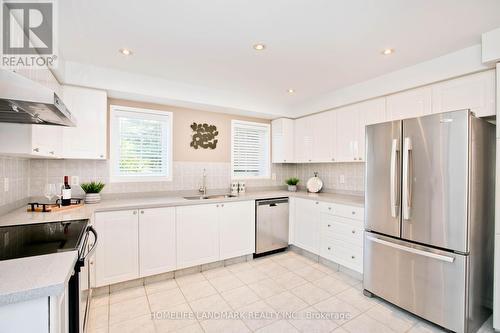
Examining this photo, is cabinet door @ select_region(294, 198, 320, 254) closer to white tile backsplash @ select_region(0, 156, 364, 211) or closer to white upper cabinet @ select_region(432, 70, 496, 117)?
white tile backsplash @ select_region(0, 156, 364, 211)

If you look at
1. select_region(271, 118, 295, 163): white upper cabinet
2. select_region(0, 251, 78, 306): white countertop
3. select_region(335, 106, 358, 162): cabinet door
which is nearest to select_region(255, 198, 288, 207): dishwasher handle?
select_region(271, 118, 295, 163): white upper cabinet

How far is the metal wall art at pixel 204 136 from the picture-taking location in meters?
3.56

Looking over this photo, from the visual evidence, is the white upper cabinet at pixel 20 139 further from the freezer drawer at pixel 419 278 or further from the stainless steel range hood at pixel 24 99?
the freezer drawer at pixel 419 278

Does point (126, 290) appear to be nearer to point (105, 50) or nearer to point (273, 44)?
point (105, 50)

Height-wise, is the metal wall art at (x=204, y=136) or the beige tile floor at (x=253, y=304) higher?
the metal wall art at (x=204, y=136)

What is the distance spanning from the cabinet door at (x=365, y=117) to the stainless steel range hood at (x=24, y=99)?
311cm

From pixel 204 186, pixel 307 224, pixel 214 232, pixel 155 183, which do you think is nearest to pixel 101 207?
pixel 155 183

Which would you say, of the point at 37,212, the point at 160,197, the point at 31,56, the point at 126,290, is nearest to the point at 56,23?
the point at 31,56

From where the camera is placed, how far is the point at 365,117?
308 centimetres

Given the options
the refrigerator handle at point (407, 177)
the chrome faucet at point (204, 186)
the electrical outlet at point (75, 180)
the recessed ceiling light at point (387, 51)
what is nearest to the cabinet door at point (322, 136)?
the recessed ceiling light at point (387, 51)

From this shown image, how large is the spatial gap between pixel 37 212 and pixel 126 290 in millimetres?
1201

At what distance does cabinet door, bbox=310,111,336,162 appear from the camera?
3.55 meters

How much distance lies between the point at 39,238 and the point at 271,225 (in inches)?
108

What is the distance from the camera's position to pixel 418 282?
206cm
